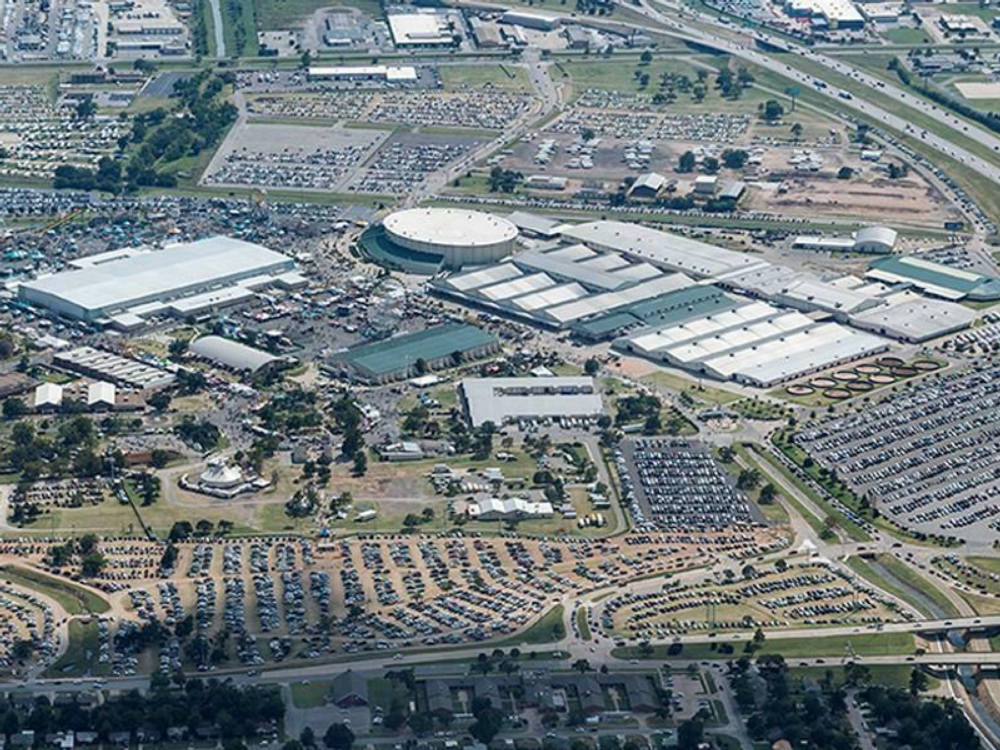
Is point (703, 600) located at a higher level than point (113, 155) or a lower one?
higher

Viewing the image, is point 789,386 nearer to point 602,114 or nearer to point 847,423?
point 847,423

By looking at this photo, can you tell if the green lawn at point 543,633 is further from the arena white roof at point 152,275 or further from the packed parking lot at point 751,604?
the arena white roof at point 152,275

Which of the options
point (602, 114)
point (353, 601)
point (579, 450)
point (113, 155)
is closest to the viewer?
point (353, 601)

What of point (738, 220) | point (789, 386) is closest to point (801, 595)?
point (789, 386)

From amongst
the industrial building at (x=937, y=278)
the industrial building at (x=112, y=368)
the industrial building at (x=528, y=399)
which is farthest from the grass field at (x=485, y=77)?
the industrial building at (x=528, y=399)

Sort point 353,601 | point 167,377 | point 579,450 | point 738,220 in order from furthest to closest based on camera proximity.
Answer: point 738,220, point 167,377, point 579,450, point 353,601

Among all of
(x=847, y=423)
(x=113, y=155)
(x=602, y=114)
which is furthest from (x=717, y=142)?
(x=847, y=423)

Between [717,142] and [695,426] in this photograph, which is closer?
[695,426]
